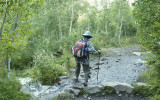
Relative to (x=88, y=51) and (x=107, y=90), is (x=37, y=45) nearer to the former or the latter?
(x=88, y=51)

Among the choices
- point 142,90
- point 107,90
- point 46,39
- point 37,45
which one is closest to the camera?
point 142,90

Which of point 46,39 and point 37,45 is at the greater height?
point 46,39

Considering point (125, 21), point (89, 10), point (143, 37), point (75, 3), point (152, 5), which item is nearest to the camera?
point (152, 5)

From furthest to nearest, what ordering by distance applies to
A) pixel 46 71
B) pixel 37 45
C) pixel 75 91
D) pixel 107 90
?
1. pixel 37 45
2. pixel 46 71
3. pixel 107 90
4. pixel 75 91

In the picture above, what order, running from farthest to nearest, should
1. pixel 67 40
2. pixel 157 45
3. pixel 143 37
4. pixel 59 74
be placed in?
pixel 67 40, pixel 59 74, pixel 143 37, pixel 157 45

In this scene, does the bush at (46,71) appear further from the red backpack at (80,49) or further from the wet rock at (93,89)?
the red backpack at (80,49)

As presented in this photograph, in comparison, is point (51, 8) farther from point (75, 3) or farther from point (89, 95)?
point (89, 95)

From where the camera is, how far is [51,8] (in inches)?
841

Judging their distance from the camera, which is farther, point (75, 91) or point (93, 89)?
point (93, 89)

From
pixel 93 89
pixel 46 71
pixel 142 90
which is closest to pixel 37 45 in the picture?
pixel 46 71

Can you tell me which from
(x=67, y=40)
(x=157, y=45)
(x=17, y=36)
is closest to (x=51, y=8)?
(x=67, y=40)

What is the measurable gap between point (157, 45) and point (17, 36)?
4860 mm

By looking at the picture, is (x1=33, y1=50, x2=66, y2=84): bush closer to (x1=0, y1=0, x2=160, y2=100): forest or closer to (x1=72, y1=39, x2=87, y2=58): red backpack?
(x1=0, y1=0, x2=160, y2=100): forest

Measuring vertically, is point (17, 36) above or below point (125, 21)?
below
